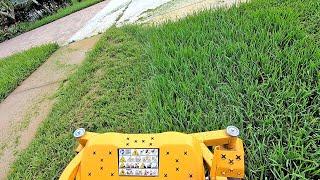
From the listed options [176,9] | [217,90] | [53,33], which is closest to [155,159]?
[217,90]

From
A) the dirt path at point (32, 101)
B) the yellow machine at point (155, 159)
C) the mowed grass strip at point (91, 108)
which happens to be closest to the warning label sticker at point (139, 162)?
the yellow machine at point (155, 159)

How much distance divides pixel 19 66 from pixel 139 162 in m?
3.58

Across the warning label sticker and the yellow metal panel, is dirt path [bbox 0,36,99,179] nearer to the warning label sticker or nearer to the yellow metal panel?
the yellow metal panel

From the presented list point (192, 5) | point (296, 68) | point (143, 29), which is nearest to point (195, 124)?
point (296, 68)

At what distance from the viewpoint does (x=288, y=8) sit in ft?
10.9

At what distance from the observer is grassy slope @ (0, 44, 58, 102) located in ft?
14.0

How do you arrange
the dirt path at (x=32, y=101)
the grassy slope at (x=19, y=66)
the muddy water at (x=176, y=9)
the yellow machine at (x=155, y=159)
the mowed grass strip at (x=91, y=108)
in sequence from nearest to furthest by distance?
the yellow machine at (x=155, y=159)
the mowed grass strip at (x=91, y=108)
the dirt path at (x=32, y=101)
the grassy slope at (x=19, y=66)
the muddy water at (x=176, y=9)

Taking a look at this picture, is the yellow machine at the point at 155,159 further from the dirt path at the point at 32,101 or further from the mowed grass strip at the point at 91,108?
the dirt path at the point at 32,101

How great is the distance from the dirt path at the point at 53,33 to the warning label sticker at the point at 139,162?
14.3 feet

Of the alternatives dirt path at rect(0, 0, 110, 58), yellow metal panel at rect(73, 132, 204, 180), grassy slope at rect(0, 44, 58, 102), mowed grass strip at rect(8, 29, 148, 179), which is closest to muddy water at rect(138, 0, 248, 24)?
mowed grass strip at rect(8, 29, 148, 179)

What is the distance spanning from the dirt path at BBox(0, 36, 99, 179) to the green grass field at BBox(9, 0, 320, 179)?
173 millimetres

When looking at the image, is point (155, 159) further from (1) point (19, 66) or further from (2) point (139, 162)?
(1) point (19, 66)

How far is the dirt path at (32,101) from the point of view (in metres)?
2.95

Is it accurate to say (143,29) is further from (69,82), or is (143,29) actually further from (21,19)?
(21,19)
